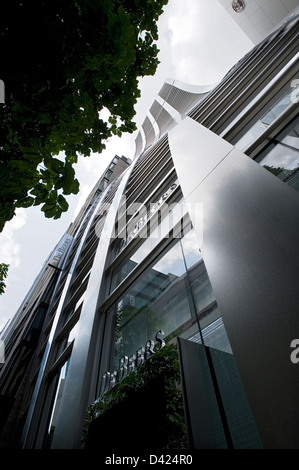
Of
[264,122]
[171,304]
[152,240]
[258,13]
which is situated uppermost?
[258,13]

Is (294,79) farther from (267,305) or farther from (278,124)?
(267,305)

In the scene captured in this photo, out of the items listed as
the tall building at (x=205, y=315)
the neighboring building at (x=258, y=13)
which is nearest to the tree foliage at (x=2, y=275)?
the tall building at (x=205, y=315)

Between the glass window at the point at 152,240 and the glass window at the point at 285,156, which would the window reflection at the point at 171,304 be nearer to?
the glass window at the point at 152,240

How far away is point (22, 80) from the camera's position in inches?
80.8

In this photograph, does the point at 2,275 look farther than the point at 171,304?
Yes

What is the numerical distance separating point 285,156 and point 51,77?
2910mm

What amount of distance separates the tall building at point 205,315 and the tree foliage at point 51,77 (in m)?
1.78

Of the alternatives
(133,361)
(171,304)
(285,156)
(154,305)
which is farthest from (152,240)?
(285,156)

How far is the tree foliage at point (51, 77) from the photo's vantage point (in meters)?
1.97

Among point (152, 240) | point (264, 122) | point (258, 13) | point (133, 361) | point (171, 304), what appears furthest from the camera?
point (258, 13)

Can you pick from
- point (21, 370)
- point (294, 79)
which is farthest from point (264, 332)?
point (21, 370)

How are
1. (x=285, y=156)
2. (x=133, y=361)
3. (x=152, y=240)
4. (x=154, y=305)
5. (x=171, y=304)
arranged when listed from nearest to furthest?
1. (x=285, y=156)
2. (x=133, y=361)
3. (x=171, y=304)
4. (x=154, y=305)
5. (x=152, y=240)

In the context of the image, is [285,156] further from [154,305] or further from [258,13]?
[258,13]

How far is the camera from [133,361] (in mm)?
3293
